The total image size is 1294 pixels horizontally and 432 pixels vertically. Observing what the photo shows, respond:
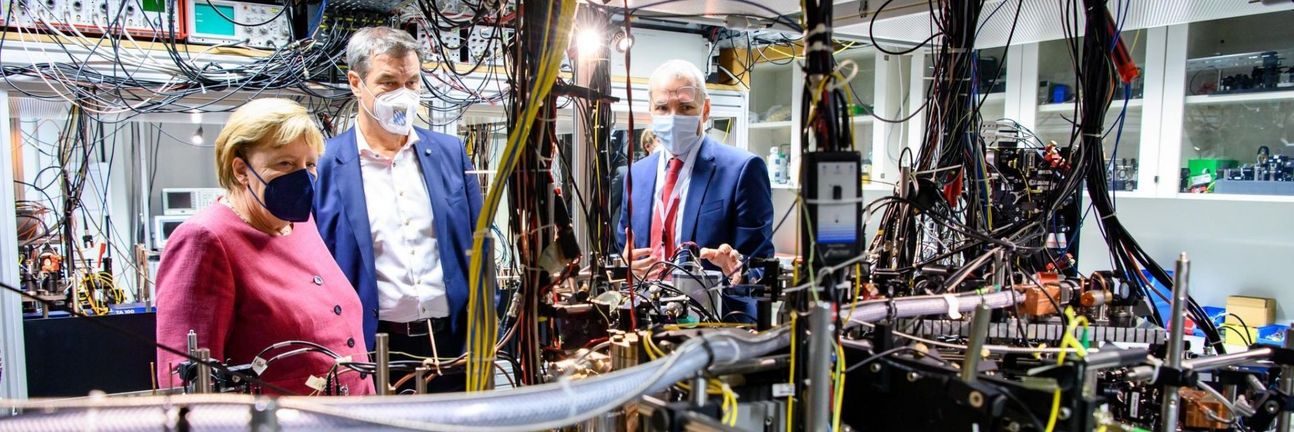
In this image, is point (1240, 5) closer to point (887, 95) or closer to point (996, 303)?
point (996, 303)

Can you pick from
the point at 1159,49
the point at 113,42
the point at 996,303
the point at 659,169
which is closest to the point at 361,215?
the point at 659,169

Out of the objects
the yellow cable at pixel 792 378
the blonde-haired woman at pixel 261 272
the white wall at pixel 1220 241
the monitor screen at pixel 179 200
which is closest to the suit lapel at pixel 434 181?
the blonde-haired woman at pixel 261 272

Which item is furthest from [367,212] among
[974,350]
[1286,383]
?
[1286,383]

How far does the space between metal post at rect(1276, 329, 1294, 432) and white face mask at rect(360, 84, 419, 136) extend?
173 cm

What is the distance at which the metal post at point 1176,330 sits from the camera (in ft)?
3.07

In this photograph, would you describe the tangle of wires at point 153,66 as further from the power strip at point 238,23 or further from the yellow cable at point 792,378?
the yellow cable at point 792,378

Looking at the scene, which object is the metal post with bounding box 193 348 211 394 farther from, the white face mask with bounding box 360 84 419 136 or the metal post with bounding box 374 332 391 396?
A: the white face mask with bounding box 360 84 419 136

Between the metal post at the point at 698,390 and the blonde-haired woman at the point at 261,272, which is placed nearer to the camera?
the metal post at the point at 698,390

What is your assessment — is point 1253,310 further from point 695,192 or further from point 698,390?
point 698,390

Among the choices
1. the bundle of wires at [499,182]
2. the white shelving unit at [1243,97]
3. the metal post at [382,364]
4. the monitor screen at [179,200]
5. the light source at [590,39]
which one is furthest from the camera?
the monitor screen at [179,200]

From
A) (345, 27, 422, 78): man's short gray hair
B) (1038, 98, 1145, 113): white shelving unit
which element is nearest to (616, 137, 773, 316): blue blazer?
(345, 27, 422, 78): man's short gray hair

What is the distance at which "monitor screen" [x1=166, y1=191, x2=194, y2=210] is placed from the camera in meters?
4.63

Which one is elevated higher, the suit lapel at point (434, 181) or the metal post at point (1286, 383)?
the suit lapel at point (434, 181)

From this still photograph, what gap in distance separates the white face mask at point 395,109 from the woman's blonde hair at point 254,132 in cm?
38
